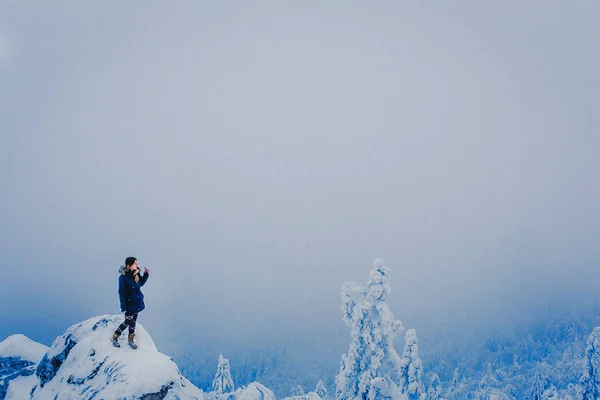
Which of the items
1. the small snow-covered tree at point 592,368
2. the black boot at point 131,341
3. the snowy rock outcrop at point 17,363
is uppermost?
the black boot at point 131,341

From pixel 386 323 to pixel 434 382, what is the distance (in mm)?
16067

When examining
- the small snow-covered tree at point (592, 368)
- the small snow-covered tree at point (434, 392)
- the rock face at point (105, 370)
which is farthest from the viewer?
the small snow-covered tree at point (434, 392)

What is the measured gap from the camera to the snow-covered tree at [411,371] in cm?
1933

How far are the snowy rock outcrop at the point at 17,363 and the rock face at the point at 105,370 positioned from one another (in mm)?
5027

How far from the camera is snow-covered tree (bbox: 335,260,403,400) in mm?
16969

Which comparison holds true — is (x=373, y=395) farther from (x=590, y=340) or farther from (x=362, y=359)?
(x=590, y=340)

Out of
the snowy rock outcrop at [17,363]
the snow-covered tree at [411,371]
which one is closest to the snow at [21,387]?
the snowy rock outcrop at [17,363]

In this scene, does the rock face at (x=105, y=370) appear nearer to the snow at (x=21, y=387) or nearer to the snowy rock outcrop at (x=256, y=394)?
the snowy rock outcrop at (x=256, y=394)

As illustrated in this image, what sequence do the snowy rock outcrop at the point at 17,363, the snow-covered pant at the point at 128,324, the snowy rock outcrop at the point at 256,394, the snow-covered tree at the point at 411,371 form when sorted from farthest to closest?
the snow-covered tree at the point at 411,371 < the snowy rock outcrop at the point at 17,363 < the snow-covered pant at the point at 128,324 < the snowy rock outcrop at the point at 256,394

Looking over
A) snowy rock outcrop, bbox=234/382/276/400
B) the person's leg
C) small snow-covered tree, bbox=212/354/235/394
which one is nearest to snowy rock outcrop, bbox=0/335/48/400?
the person's leg

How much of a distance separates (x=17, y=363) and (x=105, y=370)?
31.5ft

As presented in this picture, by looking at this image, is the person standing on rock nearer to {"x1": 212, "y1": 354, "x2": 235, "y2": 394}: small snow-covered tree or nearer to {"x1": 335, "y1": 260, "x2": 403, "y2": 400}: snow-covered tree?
{"x1": 335, "y1": 260, "x2": 403, "y2": 400}: snow-covered tree

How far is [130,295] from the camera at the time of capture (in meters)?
11.8

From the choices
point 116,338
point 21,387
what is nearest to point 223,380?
point 21,387
